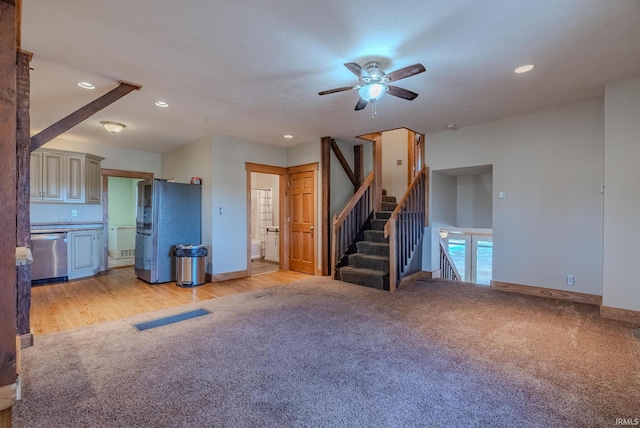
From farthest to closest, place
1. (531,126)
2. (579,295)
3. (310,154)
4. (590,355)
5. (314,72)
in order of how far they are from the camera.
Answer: (310,154), (531,126), (579,295), (314,72), (590,355)

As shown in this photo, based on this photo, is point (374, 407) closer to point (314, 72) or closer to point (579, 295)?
point (314, 72)

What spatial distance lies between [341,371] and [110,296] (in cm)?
377

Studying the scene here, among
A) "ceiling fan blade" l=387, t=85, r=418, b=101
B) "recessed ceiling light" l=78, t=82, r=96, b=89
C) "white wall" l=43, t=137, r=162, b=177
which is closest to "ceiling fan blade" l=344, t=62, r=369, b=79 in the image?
"ceiling fan blade" l=387, t=85, r=418, b=101

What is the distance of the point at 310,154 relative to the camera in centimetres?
587

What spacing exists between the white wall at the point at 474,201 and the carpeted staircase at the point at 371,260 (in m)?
1.68

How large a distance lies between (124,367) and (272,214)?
584 cm

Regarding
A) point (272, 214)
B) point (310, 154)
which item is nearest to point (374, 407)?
point (310, 154)

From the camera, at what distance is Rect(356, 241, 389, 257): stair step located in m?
5.11

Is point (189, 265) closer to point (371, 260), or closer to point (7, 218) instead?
point (371, 260)

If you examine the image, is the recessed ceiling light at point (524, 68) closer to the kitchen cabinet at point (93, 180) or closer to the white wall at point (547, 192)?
the white wall at point (547, 192)

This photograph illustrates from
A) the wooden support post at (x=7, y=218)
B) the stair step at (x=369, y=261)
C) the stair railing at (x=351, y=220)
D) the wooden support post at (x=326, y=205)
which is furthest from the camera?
the wooden support post at (x=326, y=205)

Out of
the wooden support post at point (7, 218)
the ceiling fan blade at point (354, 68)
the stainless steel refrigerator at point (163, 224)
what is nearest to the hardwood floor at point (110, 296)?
the stainless steel refrigerator at point (163, 224)

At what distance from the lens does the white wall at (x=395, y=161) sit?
23.4 ft

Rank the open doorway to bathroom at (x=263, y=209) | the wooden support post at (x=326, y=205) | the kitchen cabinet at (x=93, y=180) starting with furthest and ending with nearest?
the open doorway to bathroom at (x=263, y=209) < the kitchen cabinet at (x=93, y=180) < the wooden support post at (x=326, y=205)
